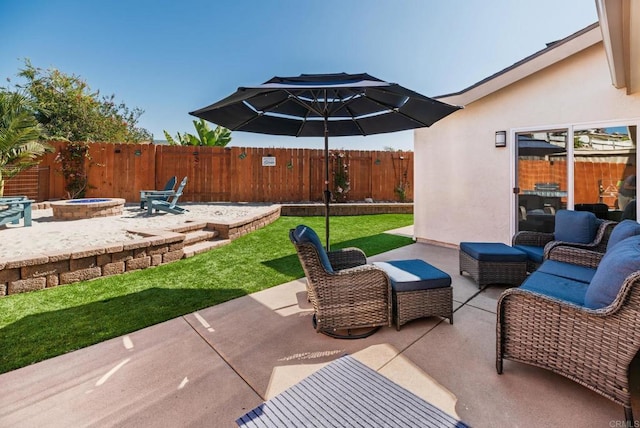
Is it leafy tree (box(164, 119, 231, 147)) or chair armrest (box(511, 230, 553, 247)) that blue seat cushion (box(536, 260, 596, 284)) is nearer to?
chair armrest (box(511, 230, 553, 247))

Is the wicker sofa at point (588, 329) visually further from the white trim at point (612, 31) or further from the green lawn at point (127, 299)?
the green lawn at point (127, 299)

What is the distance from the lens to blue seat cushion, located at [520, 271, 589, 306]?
2.28 m

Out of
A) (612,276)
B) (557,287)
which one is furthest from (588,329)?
(557,287)

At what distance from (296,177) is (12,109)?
865cm

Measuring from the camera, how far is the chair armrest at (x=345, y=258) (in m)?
3.27

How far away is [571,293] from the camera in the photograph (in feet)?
7.78

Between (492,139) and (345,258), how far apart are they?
4.37 metres

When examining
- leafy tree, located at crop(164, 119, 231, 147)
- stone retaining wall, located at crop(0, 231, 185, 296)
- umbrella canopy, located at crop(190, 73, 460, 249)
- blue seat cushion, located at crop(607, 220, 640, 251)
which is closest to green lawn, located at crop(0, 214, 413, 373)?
stone retaining wall, located at crop(0, 231, 185, 296)

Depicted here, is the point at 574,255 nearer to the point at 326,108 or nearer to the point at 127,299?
the point at 326,108

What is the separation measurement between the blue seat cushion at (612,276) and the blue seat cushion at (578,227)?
83.1 inches

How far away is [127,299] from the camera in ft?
11.2

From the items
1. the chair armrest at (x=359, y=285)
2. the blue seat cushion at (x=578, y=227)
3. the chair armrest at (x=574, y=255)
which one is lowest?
the chair armrest at (x=359, y=285)

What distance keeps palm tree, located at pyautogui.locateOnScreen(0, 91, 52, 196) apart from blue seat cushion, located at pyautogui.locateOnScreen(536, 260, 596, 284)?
10.5 metres
